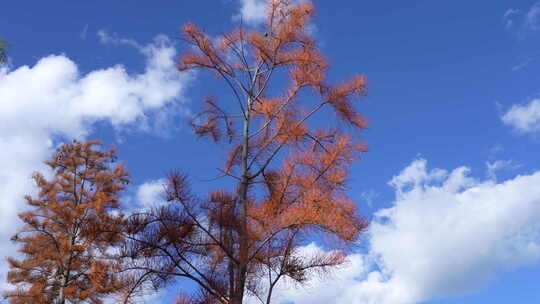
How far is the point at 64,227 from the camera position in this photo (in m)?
15.0

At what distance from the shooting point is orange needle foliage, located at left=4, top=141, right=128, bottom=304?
46.7ft

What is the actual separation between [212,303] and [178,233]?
86cm

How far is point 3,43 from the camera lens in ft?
25.9

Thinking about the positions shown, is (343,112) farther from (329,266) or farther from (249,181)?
(329,266)

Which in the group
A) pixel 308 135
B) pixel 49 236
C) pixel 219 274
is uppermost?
pixel 49 236

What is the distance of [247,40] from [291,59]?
2.33 ft


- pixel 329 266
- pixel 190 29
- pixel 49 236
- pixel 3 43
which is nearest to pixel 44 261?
pixel 49 236

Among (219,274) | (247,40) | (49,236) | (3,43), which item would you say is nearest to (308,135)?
(247,40)

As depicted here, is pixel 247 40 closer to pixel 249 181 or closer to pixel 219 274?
pixel 249 181

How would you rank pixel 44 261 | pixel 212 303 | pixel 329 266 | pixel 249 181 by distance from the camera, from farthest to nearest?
pixel 44 261 < pixel 249 181 < pixel 329 266 < pixel 212 303

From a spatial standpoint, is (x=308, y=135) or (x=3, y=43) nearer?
(x=308, y=135)

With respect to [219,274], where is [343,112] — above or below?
above

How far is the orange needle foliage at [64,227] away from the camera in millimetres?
14234

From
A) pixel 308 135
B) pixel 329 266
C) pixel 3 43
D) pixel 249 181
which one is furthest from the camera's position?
pixel 3 43
